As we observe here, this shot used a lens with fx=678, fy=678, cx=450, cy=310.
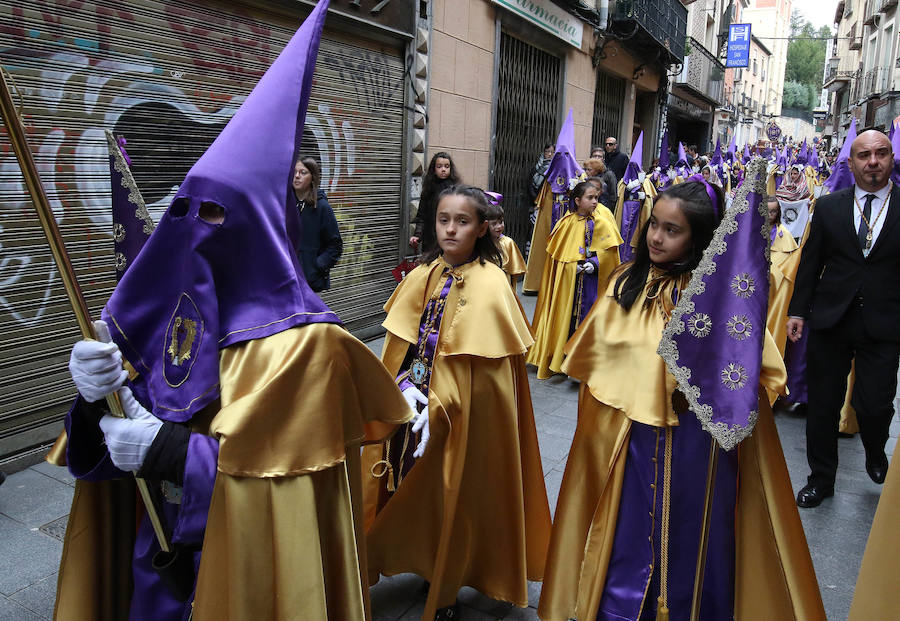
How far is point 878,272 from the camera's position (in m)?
3.71

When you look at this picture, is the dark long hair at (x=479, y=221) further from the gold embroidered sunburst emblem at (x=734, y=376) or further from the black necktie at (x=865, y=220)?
the black necktie at (x=865, y=220)

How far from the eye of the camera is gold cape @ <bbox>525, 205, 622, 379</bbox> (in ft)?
21.0

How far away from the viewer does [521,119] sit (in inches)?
452

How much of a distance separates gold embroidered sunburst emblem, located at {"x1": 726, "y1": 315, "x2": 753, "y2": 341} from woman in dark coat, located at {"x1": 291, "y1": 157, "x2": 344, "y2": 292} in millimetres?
3912

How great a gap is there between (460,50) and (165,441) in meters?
8.31

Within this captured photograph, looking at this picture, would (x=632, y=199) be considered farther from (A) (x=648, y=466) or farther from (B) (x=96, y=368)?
(B) (x=96, y=368)

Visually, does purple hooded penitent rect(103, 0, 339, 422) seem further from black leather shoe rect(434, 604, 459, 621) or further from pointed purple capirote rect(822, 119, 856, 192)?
pointed purple capirote rect(822, 119, 856, 192)

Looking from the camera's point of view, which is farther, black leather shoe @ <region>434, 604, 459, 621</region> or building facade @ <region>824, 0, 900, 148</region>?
building facade @ <region>824, 0, 900, 148</region>

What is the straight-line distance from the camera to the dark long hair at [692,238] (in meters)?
2.43

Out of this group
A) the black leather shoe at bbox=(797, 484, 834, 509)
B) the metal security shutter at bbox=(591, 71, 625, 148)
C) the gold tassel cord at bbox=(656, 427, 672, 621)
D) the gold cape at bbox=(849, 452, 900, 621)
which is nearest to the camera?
the gold cape at bbox=(849, 452, 900, 621)

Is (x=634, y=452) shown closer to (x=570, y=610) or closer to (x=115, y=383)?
(x=570, y=610)

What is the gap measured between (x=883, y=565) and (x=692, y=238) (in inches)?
58.6

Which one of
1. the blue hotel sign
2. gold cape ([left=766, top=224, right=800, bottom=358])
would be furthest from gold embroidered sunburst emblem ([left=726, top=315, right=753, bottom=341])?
the blue hotel sign

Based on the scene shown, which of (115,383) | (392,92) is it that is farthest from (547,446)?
(392,92)
